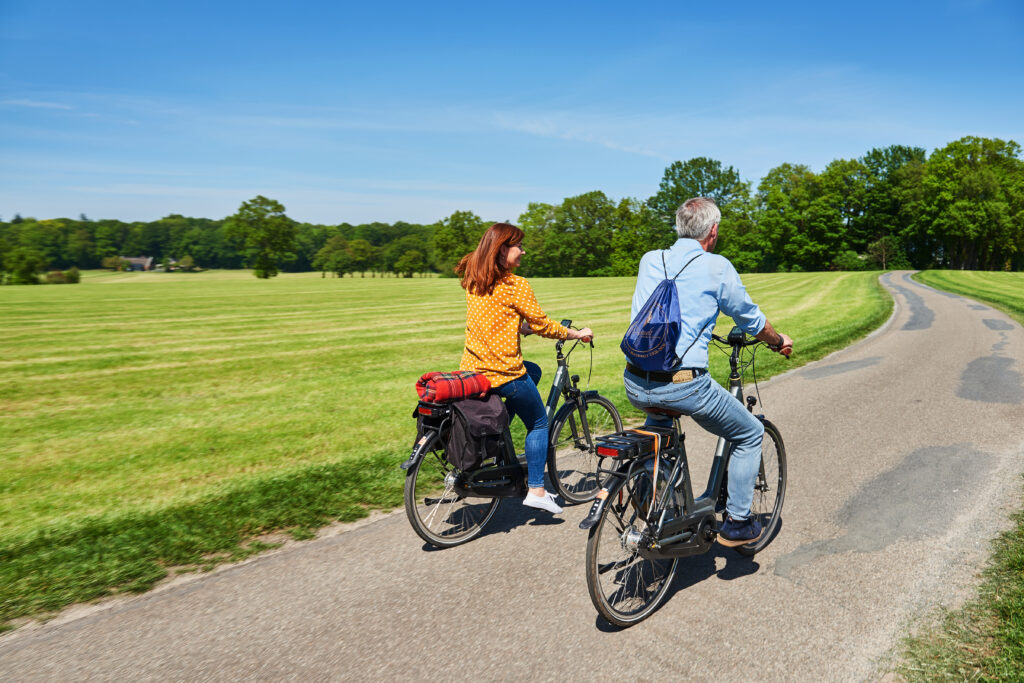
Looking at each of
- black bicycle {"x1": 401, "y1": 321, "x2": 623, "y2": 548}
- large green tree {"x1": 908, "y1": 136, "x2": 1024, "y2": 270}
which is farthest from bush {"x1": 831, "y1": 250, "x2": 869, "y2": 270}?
black bicycle {"x1": 401, "y1": 321, "x2": 623, "y2": 548}

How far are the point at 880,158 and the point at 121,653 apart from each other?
10881 centimetres

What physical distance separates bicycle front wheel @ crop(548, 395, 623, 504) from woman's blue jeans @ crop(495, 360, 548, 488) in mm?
252

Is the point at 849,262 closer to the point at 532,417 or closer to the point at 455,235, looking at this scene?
the point at 455,235

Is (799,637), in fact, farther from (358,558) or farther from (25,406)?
(25,406)

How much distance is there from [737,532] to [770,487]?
2.86 ft

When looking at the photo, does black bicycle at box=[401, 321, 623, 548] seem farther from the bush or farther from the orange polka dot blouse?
the bush

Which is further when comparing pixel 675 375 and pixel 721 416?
pixel 721 416

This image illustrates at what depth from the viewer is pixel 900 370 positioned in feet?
34.3

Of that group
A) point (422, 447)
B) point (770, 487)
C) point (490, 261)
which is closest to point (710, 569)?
point (770, 487)

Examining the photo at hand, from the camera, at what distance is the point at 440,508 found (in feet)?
14.7

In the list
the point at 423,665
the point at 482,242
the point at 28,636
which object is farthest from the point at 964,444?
the point at 28,636

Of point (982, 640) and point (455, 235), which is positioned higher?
point (455, 235)

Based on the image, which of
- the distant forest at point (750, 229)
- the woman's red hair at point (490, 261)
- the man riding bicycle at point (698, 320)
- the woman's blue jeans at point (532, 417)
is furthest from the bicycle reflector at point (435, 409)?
the distant forest at point (750, 229)

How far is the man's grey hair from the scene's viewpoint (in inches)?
129
